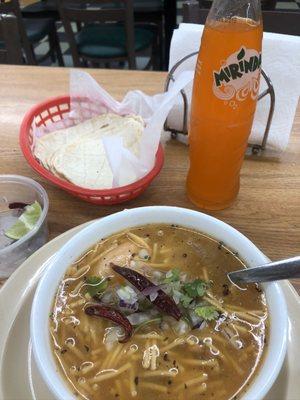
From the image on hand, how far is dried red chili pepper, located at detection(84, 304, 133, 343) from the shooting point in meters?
0.76

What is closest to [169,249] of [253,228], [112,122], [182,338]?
[182,338]

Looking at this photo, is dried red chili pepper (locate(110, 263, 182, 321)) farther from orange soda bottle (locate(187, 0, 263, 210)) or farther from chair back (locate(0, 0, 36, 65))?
chair back (locate(0, 0, 36, 65))

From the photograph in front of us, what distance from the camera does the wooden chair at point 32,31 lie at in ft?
10.9

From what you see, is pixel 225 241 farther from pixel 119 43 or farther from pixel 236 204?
pixel 119 43

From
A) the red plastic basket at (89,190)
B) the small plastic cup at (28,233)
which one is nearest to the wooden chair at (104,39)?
the red plastic basket at (89,190)

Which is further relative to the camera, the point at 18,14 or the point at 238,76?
the point at 18,14

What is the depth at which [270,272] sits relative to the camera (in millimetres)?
752

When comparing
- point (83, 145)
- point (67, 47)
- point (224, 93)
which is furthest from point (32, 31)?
point (224, 93)

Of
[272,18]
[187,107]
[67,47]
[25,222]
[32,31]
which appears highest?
[272,18]

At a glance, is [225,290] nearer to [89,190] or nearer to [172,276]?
[172,276]

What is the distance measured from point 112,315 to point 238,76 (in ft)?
1.98

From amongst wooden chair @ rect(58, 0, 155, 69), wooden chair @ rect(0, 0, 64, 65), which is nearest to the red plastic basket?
wooden chair @ rect(58, 0, 155, 69)

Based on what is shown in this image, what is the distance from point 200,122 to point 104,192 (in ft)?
1.01

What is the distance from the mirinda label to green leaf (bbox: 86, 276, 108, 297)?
0.51 metres
